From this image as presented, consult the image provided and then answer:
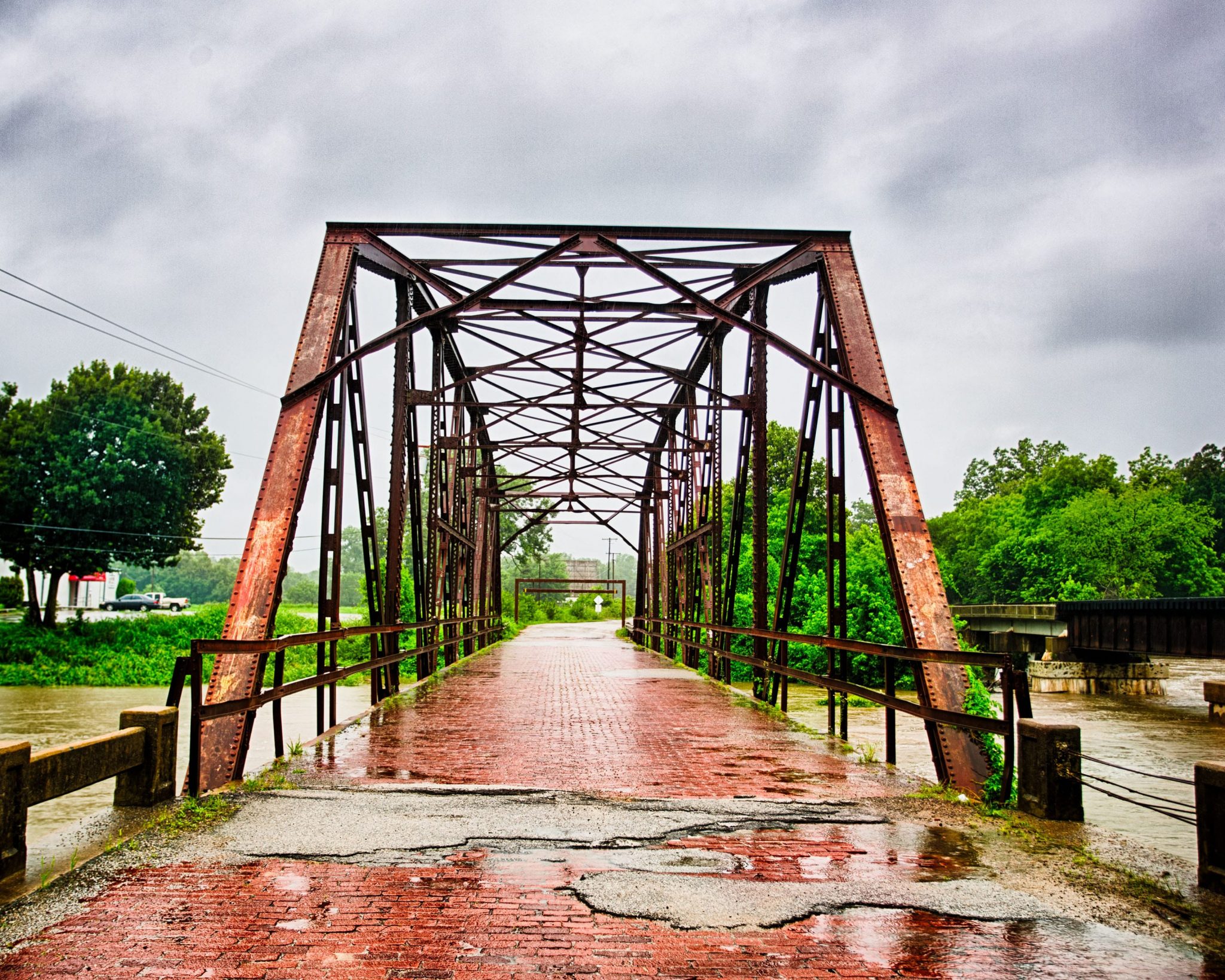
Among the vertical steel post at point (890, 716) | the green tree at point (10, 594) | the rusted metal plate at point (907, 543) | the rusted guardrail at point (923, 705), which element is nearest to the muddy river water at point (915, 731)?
the rusted guardrail at point (923, 705)

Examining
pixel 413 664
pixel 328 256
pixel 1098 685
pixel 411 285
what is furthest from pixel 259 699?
pixel 1098 685

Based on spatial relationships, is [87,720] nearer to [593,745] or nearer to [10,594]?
[593,745]

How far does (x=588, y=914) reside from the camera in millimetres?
3574

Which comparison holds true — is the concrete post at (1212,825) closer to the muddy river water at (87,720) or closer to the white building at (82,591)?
the muddy river water at (87,720)

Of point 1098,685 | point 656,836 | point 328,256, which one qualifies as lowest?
point 1098,685

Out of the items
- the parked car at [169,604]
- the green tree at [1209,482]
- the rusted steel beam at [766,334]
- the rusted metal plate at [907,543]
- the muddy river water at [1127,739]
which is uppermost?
the green tree at [1209,482]

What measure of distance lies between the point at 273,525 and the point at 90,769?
2.89m

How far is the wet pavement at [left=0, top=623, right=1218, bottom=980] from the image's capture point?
3.12 metres

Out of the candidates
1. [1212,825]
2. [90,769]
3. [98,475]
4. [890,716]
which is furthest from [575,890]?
[98,475]

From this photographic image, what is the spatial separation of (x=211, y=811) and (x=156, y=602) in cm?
7915

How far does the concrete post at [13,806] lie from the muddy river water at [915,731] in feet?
19.3

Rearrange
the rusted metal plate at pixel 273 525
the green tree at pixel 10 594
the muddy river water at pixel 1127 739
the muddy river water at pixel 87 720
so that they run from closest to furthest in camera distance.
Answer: the rusted metal plate at pixel 273 525, the muddy river water at pixel 1127 739, the muddy river water at pixel 87 720, the green tree at pixel 10 594

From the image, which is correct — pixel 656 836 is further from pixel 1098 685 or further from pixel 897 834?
pixel 1098 685

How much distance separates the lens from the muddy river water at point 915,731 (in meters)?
11.5
